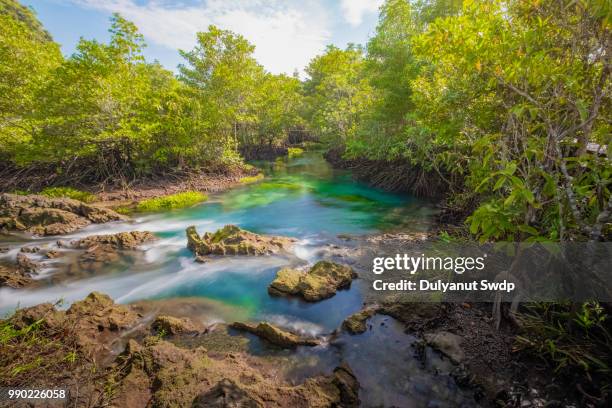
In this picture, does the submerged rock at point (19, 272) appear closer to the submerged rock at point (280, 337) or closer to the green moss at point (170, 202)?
the green moss at point (170, 202)

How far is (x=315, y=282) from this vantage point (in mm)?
6516

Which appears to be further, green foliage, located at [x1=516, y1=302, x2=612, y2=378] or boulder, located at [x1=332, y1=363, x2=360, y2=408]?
boulder, located at [x1=332, y1=363, x2=360, y2=408]

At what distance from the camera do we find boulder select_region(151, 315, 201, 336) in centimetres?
518

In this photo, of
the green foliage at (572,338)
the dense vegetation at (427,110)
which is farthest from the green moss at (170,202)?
the green foliage at (572,338)

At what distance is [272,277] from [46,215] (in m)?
→ 10.2

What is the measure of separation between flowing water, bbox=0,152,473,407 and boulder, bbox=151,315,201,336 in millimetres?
505

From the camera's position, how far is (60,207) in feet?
39.8

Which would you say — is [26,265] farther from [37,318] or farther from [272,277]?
[272,277]

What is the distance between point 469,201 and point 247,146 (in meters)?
32.2

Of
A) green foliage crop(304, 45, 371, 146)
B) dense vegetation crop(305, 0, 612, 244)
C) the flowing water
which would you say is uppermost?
green foliage crop(304, 45, 371, 146)

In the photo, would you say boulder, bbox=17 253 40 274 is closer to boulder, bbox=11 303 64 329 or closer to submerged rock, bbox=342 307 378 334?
boulder, bbox=11 303 64 329

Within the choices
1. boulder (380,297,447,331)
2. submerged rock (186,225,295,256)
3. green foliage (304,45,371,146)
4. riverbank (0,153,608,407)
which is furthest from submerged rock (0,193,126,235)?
green foliage (304,45,371,146)

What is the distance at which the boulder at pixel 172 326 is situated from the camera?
17.0 ft

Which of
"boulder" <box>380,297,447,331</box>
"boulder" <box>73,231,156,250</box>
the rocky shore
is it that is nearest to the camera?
the rocky shore
